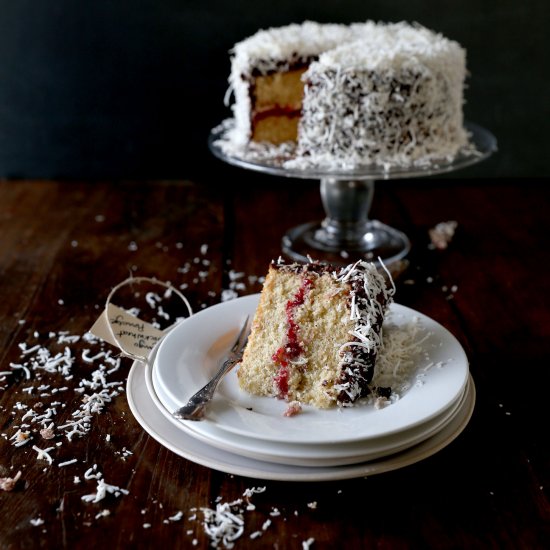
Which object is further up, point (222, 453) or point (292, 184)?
point (222, 453)

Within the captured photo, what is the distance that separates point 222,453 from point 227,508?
0.25 feet

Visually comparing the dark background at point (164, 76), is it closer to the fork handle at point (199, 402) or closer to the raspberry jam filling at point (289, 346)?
the raspberry jam filling at point (289, 346)

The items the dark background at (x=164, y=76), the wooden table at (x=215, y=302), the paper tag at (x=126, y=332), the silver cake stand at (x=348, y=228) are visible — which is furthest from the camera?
the dark background at (x=164, y=76)

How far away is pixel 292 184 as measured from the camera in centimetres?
275

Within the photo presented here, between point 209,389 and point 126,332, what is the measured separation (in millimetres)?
316

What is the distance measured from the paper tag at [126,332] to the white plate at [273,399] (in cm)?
9

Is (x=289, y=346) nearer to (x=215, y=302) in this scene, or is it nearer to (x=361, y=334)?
(x=361, y=334)

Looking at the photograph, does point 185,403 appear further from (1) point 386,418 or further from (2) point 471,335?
(2) point 471,335

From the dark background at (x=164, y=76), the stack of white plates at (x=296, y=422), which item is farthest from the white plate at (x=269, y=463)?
the dark background at (x=164, y=76)

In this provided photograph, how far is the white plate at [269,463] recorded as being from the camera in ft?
3.43

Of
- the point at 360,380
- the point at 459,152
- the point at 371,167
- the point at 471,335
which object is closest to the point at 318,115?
the point at 371,167

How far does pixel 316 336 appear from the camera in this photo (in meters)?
1.25

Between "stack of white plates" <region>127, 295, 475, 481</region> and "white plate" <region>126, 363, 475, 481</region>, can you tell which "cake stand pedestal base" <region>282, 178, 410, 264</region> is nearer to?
"stack of white plates" <region>127, 295, 475, 481</region>

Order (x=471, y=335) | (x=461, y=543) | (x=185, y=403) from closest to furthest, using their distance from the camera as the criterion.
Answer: (x=461, y=543), (x=185, y=403), (x=471, y=335)
